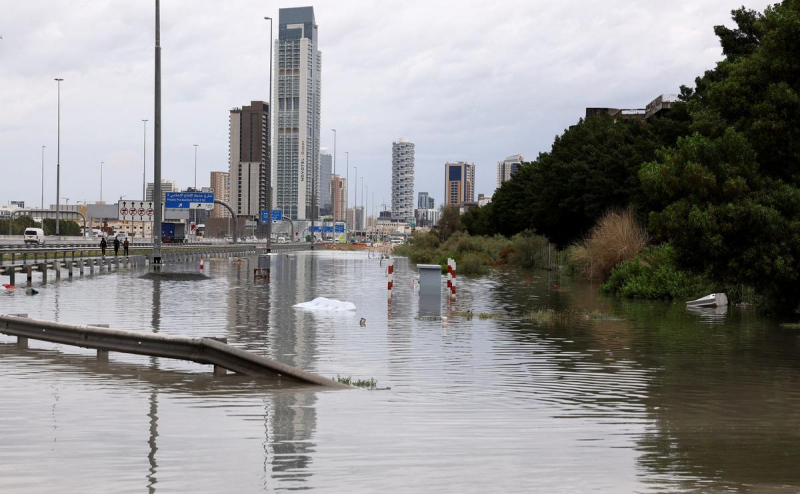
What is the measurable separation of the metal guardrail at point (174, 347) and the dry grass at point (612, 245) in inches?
1206

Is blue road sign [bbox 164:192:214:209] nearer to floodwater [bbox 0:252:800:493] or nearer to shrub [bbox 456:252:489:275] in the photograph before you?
shrub [bbox 456:252:489:275]

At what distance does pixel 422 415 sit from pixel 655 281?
25793 millimetres

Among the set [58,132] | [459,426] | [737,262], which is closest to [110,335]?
[459,426]

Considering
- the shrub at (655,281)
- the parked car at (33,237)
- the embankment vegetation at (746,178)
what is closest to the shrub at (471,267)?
the shrub at (655,281)

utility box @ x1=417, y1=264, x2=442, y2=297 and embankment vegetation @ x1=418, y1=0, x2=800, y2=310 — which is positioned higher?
embankment vegetation @ x1=418, y1=0, x2=800, y2=310

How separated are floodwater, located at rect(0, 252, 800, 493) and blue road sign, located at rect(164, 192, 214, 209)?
8082cm

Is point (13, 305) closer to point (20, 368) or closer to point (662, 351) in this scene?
point (20, 368)

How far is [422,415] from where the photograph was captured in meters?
10.8

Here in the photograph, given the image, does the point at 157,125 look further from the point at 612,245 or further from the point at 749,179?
the point at 749,179

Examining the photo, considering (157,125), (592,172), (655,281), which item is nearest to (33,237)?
(592,172)

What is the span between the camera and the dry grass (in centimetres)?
4356

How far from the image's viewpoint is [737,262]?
76.2 ft

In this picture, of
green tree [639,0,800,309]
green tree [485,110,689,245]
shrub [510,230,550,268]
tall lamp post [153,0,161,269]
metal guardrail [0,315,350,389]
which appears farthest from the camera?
shrub [510,230,550,268]

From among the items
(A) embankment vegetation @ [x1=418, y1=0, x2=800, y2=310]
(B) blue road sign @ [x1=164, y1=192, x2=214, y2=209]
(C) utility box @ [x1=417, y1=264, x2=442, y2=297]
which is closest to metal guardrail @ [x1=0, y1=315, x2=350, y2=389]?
(A) embankment vegetation @ [x1=418, y1=0, x2=800, y2=310]
